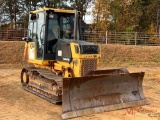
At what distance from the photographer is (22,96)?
371 inches

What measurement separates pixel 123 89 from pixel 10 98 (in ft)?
11.4

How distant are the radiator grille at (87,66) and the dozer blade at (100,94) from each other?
0.71 metres

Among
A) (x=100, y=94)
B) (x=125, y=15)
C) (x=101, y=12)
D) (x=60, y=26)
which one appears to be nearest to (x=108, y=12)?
(x=101, y=12)

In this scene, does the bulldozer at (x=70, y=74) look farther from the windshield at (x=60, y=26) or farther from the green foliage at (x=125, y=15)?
the green foliage at (x=125, y=15)

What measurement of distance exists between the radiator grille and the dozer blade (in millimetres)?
709

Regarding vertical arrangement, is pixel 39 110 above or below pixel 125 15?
below

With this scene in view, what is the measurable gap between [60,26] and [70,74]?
1.68m

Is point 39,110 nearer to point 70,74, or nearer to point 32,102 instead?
point 32,102

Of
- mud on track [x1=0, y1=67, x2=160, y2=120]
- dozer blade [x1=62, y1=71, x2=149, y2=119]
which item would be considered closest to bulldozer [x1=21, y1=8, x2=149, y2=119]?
dozer blade [x1=62, y1=71, x2=149, y2=119]

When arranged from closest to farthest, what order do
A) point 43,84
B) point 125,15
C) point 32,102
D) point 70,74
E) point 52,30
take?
point 32,102, point 70,74, point 43,84, point 52,30, point 125,15

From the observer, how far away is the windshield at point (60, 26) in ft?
30.6

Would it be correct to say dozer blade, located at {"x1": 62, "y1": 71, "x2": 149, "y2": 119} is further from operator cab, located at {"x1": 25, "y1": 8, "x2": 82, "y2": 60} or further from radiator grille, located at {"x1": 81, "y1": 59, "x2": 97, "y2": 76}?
operator cab, located at {"x1": 25, "y1": 8, "x2": 82, "y2": 60}

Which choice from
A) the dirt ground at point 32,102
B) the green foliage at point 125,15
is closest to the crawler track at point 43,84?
the dirt ground at point 32,102

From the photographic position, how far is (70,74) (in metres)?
8.73
